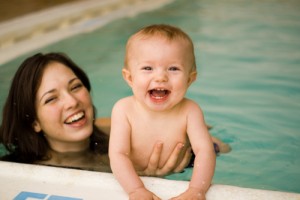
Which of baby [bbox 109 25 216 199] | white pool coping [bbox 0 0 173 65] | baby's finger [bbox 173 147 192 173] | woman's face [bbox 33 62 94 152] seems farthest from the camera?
white pool coping [bbox 0 0 173 65]

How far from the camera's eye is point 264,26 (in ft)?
16.6

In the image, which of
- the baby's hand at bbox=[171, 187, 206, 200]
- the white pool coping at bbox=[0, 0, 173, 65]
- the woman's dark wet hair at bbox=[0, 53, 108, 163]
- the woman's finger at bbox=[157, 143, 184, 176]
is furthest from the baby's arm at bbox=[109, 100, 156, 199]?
the white pool coping at bbox=[0, 0, 173, 65]

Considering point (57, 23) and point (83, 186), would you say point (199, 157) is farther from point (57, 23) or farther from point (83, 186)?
point (57, 23)

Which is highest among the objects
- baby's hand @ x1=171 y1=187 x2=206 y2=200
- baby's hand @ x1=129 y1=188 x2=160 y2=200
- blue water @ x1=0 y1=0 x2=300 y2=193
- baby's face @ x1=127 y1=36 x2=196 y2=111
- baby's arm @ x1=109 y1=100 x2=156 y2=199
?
baby's face @ x1=127 y1=36 x2=196 y2=111

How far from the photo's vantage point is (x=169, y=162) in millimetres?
2039

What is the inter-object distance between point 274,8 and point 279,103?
250cm

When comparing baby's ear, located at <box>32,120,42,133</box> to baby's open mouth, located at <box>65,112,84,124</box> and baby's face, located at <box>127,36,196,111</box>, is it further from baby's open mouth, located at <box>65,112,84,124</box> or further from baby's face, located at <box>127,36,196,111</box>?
baby's face, located at <box>127,36,196,111</box>

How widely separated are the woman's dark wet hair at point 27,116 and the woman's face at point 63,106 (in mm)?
37

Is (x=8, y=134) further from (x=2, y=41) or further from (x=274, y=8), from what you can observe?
(x=274, y=8)

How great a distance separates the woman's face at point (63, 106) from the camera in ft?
7.32

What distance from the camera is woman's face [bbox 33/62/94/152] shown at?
223 cm

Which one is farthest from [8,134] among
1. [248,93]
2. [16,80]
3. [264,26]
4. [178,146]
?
[264,26]

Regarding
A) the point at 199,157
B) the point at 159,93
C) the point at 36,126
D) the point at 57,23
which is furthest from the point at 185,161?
the point at 57,23

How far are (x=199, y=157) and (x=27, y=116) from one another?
3.26 ft
